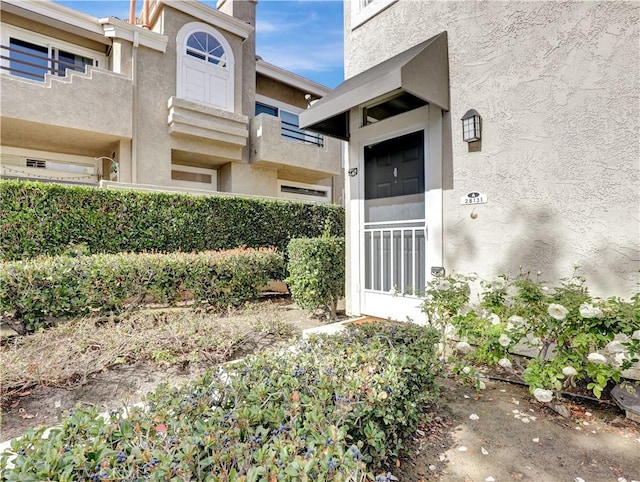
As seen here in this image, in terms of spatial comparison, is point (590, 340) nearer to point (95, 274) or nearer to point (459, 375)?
point (459, 375)

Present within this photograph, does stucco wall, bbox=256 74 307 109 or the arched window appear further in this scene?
stucco wall, bbox=256 74 307 109

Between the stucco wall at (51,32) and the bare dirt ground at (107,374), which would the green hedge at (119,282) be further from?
the stucco wall at (51,32)

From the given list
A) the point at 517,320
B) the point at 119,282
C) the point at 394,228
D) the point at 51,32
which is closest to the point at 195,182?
the point at 51,32

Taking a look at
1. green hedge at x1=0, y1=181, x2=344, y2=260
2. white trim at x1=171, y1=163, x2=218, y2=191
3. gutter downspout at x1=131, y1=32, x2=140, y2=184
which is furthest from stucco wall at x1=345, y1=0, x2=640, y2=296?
white trim at x1=171, y1=163, x2=218, y2=191

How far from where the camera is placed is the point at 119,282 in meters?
5.68

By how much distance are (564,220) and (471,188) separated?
1.19m

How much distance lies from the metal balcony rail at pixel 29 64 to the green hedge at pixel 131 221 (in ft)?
16.8

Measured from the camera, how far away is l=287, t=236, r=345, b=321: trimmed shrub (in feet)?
20.4

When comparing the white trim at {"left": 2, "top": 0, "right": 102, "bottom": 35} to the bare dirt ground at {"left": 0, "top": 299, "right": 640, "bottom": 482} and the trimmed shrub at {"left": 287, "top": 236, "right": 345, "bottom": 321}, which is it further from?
the bare dirt ground at {"left": 0, "top": 299, "right": 640, "bottom": 482}

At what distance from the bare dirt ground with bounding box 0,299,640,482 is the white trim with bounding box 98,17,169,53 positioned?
11.2 metres

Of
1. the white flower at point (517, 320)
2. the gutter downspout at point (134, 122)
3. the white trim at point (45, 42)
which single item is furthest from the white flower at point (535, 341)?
the white trim at point (45, 42)

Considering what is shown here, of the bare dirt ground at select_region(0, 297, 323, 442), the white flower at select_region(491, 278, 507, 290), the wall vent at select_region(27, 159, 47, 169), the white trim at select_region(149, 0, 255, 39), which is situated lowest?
the bare dirt ground at select_region(0, 297, 323, 442)

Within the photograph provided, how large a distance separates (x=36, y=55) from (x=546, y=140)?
14005 millimetres

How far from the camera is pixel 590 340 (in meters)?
2.75
